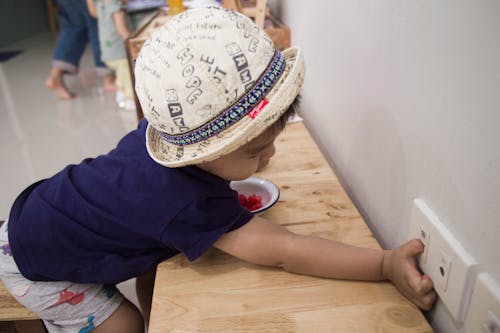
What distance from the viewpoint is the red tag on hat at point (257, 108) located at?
526 millimetres

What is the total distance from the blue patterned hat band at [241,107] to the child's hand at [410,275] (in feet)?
0.86

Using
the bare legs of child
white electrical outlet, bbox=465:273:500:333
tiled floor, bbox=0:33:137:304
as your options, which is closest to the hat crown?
white electrical outlet, bbox=465:273:500:333

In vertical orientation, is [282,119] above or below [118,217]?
above

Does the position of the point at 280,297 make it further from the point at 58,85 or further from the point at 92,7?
the point at 58,85

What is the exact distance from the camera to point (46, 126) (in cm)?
246

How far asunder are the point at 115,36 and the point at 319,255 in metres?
2.36

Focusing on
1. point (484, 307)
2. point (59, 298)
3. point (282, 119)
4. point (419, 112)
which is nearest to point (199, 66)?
point (282, 119)

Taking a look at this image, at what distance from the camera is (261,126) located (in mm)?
527

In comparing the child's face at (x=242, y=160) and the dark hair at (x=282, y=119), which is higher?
the dark hair at (x=282, y=119)

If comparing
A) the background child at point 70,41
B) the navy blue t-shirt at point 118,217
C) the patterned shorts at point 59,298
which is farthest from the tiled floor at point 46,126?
the navy blue t-shirt at point 118,217

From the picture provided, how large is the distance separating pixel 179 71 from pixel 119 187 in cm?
23

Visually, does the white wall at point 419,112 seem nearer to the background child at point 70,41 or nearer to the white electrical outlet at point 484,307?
the white electrical outlet at point 484,307

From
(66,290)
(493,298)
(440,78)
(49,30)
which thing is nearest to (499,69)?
(440,78)

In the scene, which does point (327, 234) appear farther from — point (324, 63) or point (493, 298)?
point (324, 63)
